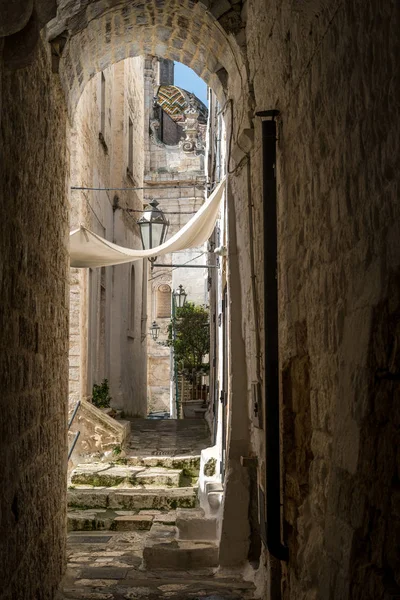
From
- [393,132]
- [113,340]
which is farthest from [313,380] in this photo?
[113,340]

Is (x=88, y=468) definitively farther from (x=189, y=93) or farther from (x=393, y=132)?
(x=189, y=93)

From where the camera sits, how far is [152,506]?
8570 millimetres

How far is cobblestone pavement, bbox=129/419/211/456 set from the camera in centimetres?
1152

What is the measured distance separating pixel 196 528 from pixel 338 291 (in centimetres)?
422

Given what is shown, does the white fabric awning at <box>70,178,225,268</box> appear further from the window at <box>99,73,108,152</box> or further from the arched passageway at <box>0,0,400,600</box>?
the window at <box>99,73,108,152</box>

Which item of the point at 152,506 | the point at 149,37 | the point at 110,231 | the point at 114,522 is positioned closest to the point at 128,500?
the point at 152,506

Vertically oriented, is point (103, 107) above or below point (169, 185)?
below

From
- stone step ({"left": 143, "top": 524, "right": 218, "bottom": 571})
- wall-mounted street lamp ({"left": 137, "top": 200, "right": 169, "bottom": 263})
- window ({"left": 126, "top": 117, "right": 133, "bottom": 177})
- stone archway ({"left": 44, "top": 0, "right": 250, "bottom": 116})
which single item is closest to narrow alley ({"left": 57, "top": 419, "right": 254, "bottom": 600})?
stone step ({"left": 143, "top": 524, "right": 218, "bottom": 571})

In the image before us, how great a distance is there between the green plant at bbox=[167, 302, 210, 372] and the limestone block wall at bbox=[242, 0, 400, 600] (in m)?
17.0

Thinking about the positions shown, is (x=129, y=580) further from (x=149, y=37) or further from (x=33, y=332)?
(x=149, y=37)

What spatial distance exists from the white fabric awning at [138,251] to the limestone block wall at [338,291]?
357 centimetres

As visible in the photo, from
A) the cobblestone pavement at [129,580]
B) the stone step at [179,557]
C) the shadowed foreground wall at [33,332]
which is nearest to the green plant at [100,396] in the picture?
the cobblestone pavement at [129,580]

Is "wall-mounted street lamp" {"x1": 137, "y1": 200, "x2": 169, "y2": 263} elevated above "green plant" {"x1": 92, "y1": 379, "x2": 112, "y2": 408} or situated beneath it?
elevated above

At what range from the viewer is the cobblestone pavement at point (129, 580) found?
5272mm
